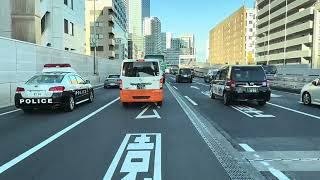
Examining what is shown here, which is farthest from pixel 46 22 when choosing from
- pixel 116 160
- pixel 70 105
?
pixel 116 160

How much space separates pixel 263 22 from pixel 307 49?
3383cm

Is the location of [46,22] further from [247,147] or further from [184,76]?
[247,147]

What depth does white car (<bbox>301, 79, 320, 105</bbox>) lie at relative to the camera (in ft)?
58.6

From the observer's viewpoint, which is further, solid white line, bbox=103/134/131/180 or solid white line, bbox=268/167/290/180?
solid white line, bbox=103/134/131/180

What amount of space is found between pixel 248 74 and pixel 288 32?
85.5m

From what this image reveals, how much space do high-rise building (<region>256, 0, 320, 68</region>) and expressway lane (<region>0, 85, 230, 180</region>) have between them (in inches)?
2782

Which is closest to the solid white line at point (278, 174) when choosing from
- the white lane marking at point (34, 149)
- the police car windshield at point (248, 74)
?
the white lane marking at point (34, 149)

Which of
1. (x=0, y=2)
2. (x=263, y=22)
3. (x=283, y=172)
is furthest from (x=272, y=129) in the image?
(x=263, y=22)

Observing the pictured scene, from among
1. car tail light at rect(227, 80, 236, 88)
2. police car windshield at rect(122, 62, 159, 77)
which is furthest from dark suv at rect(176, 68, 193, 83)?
police car windshield at rect(122, 62, 159, 77)

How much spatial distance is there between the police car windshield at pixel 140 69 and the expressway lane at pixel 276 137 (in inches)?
115

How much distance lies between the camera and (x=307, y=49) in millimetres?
88750

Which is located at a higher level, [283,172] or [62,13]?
[62,13]

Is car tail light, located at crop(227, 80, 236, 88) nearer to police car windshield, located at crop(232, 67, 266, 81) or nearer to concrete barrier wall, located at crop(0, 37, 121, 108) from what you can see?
police car windshield, located at crop(232, 67, 266, 81)

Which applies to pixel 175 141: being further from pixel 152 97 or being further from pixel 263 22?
pixel 263 22
